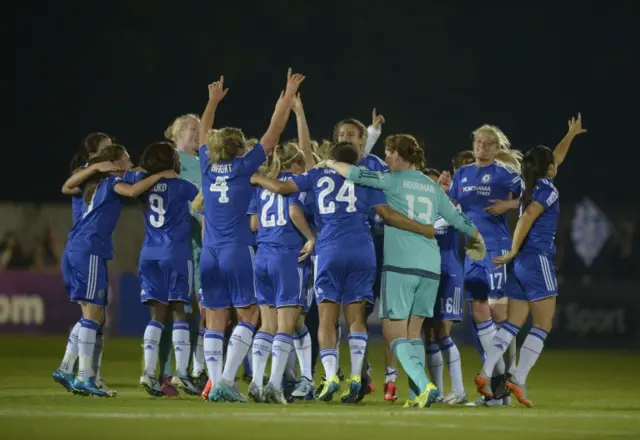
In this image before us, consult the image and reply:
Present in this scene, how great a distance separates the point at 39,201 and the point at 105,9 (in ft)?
18.4

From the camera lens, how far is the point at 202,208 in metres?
13.9

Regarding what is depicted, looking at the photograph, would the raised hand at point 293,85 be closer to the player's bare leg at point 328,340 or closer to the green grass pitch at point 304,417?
the player's bare leg at point 328,340

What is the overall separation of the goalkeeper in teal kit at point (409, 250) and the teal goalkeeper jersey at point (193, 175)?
8.34 feet

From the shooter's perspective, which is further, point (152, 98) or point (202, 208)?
point (152, 98)

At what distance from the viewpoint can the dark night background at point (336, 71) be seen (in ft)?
127

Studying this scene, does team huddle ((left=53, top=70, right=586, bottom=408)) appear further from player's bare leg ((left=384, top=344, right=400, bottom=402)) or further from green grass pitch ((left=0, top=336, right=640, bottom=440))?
green grass pitch ((left=0, top=336, right=640, bottom=440))

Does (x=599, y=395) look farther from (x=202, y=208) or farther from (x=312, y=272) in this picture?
(x=202, y=208)

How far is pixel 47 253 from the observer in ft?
94.1

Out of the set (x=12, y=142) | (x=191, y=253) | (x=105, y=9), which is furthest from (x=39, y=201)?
(x=191, y=253)

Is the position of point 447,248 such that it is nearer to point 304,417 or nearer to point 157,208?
point 157,208

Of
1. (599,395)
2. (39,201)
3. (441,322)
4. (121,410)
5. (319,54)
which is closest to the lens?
(121,410)

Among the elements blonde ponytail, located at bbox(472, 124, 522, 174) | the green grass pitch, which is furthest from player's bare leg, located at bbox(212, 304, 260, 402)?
blonde ponytail, located at bbox(472, 124, 522, 174)

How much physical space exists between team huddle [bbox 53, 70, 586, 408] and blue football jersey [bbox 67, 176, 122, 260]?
0.04 feet

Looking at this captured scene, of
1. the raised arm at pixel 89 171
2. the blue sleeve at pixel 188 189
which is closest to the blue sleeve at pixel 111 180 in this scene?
the raised arm at pixel 89 171
